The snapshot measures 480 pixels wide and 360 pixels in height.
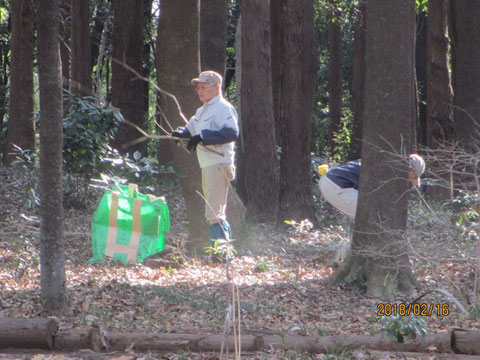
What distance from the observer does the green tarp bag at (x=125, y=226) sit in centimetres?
861

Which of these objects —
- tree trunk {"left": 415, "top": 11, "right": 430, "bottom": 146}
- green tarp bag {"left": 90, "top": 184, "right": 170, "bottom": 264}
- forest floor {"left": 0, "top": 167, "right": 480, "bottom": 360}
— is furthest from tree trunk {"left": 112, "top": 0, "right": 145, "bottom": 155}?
tree trunk {"left": 415, "top": 11, "right": 430, "bottom": 146}

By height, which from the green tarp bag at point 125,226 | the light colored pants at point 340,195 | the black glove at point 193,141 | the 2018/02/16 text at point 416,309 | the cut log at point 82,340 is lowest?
the cut log at point 82,340

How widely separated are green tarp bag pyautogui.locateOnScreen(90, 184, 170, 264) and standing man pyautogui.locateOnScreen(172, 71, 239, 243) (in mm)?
659

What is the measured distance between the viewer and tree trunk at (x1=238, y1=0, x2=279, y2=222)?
12.9 m

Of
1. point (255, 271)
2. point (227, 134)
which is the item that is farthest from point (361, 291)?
point (227, 134)

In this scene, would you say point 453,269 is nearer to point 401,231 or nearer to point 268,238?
point 401,231

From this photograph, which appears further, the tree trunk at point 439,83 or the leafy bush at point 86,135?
the tree trunk at point 439,83

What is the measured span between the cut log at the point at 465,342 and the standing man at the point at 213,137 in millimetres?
3417

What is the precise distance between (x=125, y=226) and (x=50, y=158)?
2.79 metres

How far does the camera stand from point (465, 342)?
5285 mm

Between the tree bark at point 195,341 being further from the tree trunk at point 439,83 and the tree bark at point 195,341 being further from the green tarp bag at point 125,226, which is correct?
the tree trunk at point 439,83

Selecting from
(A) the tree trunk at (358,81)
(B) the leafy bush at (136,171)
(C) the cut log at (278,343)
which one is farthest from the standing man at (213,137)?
(A) the tree trunk at (358,81)

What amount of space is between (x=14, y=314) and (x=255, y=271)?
330 cm

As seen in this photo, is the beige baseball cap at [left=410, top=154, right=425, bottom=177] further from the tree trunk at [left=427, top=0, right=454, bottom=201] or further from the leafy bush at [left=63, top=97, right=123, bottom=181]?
the tree trunk at [left=427, top=0, right=454, bottom=201]
